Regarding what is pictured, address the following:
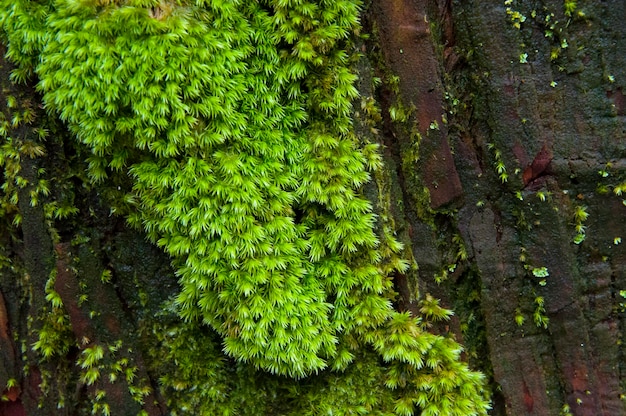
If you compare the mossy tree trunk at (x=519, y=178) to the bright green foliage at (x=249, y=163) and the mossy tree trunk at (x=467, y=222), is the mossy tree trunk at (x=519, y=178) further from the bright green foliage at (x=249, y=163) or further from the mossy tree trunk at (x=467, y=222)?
the bright green foliage at (x=249, y=163)

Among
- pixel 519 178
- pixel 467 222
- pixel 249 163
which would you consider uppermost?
pixel 519 178

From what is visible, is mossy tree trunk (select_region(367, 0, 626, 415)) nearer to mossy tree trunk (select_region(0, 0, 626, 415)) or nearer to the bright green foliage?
mossy tree trunk (select_region(0, 0, 626, 415))

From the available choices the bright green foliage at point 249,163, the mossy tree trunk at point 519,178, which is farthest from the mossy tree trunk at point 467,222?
the bright green foliage at point 249,163

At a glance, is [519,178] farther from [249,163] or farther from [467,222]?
[249,163]

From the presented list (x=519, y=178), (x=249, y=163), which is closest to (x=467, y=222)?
(x=519, y=178)

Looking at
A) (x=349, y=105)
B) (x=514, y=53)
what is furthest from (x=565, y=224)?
(x=349, y=105)

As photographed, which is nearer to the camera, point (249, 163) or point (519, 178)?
point (249, 163)
